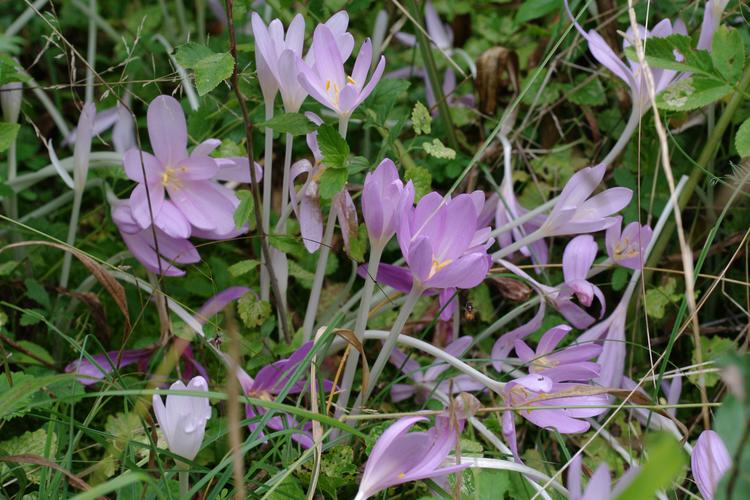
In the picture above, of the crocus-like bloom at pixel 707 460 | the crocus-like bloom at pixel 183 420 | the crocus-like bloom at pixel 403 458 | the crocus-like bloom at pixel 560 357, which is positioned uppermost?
the crocus-like bloom at pixel 183 420

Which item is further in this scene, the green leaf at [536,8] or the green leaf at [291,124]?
the green leaf at [536,8]

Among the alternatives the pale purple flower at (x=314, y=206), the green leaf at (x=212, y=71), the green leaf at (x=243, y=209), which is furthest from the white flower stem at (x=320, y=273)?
the green leaf at (x=212, y=71)

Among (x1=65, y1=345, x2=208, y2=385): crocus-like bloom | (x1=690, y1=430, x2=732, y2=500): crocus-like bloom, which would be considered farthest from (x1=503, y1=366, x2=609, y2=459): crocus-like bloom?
(x1=65, y1=345, x2=208, y2=385): crocus-like bloom

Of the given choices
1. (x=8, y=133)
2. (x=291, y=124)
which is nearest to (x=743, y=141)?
(x=291, y=124)

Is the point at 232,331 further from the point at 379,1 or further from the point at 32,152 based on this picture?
the point at 379,1

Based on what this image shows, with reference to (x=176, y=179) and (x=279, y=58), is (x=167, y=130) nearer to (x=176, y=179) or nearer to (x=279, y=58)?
(x=176, y=179)

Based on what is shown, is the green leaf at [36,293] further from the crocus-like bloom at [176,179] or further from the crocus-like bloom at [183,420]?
the crocus-like bloom at [183,420]

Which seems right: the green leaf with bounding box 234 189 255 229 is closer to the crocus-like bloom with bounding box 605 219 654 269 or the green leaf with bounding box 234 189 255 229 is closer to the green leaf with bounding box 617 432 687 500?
the crocus-like bloom with bounding box 605 219 654 269
